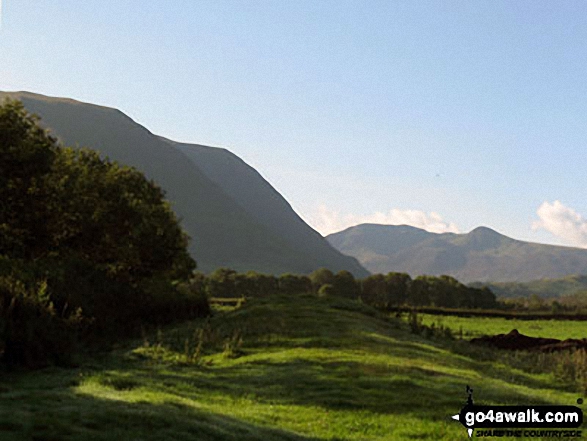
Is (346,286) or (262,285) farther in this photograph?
(346,286)

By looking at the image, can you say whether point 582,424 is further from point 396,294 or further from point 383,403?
point 396,294

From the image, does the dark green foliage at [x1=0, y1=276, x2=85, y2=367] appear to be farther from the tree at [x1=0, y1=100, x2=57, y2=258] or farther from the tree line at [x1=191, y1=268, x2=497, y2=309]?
the tree line at [x1=191, y1=268, x2=497, y2=309]

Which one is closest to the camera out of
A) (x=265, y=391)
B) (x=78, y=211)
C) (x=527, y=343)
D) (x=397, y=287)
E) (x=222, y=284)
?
(x=265, y=391)

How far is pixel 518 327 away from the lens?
69000 mm

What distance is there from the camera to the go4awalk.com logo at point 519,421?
50.8ft

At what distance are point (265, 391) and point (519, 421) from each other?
7.72 m

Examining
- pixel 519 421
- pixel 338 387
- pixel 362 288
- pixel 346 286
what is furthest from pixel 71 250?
pixel 362 288

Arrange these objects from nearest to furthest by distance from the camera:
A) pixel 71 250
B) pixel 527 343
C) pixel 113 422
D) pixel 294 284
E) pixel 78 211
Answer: pixel 113 422, pixel 527 343, pixel 78 211, pixel 71 250, pixel 294 284

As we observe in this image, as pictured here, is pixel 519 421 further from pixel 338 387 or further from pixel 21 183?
pixel 21 183

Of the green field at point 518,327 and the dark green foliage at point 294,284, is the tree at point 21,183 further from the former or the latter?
the dark green foliage at point 294,284

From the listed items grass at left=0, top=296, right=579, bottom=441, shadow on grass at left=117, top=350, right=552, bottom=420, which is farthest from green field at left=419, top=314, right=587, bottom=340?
shadow on grass at left=117, top=350, right=552, bottom=420

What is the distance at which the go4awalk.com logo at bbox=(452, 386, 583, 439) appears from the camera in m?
15.5

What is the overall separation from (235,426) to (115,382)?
5.98 metres

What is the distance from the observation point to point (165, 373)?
70.6ft
